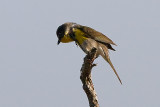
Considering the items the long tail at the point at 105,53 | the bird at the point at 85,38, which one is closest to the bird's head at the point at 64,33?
the bird at the point at 85,38

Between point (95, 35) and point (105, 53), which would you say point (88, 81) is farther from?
point (95, 35)

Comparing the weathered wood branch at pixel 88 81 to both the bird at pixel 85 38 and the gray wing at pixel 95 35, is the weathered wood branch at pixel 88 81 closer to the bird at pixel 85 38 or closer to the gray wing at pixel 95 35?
the bird at pixel 85 38

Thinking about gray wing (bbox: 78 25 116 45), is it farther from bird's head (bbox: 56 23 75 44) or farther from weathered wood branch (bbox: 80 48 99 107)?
weathered wood branch (bbox: 80 48 99 107)

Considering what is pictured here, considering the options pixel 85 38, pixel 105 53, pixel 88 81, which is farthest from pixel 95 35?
pixel 88 81

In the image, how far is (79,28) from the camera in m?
10.1

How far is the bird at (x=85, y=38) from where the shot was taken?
31.1 ft

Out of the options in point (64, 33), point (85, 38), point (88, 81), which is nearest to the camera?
point (88, 81)

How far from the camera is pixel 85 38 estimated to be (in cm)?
966

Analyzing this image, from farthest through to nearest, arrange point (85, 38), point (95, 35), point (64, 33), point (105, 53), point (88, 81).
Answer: point (95, 35), point (64, 33), point (85, 38), point (105, 53), point (88, 81)

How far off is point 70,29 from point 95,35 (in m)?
0.69

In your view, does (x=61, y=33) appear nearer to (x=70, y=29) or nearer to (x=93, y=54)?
(x=70, y=29)

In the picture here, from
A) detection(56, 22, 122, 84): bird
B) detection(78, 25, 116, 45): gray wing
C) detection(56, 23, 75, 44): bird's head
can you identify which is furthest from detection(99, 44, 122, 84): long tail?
detection(56, 23, 75, 44): bird's head

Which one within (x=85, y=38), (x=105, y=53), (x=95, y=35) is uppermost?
(x=95, y=35)

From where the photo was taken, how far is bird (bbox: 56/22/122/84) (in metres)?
9.48
